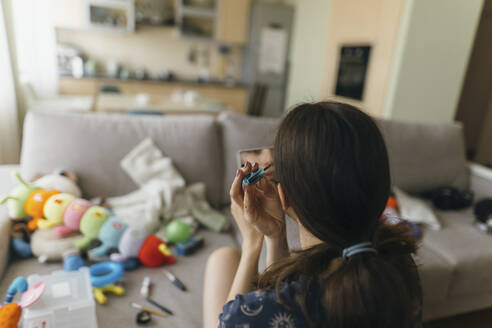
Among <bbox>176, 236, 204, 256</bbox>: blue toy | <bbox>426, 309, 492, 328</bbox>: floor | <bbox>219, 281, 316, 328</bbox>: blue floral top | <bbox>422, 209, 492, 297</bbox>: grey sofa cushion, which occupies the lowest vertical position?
<bbox>426, 309, 492, 328</bbox>: floor

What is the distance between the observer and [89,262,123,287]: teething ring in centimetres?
106

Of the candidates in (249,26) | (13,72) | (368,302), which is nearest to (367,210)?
(368,302)

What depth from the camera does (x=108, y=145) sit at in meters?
1.53

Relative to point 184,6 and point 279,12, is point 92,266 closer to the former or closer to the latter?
point 184,6

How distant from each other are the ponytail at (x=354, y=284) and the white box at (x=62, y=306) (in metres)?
0.50

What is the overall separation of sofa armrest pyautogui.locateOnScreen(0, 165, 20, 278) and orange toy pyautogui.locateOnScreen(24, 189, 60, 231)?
7 cm

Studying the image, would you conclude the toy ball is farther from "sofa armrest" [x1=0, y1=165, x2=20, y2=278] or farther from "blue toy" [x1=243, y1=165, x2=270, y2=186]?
"blue toy" [x1=243, y1=165, x2=270, y2=186]

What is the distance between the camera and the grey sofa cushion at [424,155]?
193cm

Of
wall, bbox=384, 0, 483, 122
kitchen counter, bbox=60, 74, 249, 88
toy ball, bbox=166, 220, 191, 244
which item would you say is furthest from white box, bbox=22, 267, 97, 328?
kitchen counter, bbox=60, 74, 249, 88

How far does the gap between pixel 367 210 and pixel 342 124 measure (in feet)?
0.51

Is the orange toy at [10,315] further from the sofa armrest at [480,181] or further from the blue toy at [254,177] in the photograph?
the sofa armrest at [480,181]

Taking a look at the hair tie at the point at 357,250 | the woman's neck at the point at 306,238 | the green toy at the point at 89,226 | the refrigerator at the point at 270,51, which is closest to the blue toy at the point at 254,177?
the woman's neck at the point at 306,238

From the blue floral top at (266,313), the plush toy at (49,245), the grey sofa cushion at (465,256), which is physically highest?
the blue floral top at (266,313)

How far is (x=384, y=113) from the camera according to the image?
118 inches
